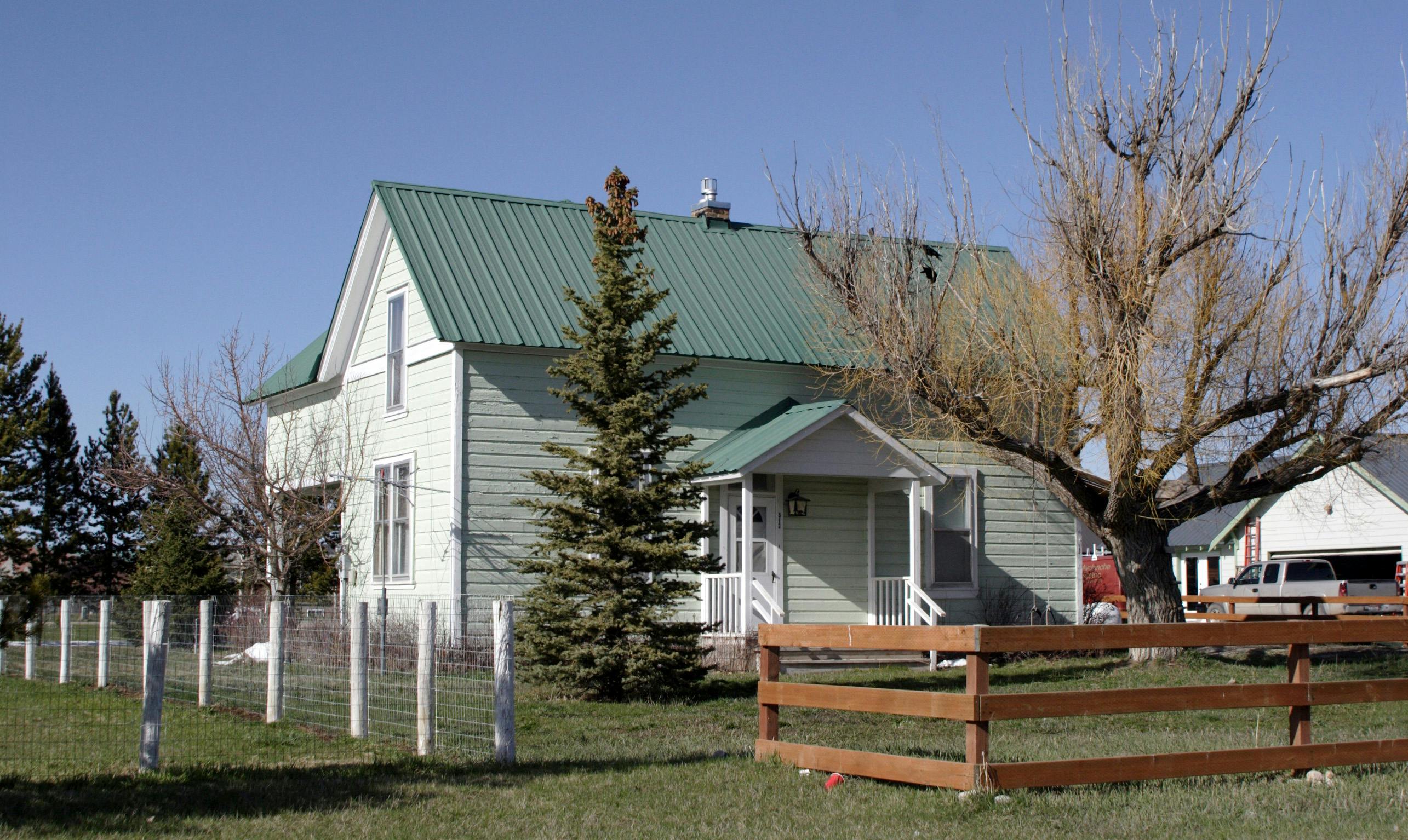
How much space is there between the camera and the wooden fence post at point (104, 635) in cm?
1313

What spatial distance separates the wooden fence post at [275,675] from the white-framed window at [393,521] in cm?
839

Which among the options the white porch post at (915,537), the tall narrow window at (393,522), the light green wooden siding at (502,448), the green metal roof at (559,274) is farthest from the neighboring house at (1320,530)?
the tall narrow window at (393,522)

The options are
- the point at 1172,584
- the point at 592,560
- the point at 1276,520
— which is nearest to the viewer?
the point at 592,560

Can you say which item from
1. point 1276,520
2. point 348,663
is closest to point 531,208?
point 348,663

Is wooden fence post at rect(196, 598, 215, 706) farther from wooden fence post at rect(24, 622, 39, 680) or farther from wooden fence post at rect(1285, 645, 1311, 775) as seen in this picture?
wooden fence post at rect(1285, 645, 1311, 775)

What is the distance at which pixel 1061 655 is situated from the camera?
20859 millimetres

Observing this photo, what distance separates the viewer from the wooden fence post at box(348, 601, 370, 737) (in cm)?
1051

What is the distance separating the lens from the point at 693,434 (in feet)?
68.2

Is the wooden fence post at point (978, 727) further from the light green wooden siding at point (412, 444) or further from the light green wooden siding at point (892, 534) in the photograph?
the light green wooden siding at point (892, 534)

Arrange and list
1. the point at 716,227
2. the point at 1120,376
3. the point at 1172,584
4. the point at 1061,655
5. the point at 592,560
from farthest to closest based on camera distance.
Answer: the point at 716,227, the point at 1061,655, the point at 1172,584, the point at 1120,376, the point at 592,560

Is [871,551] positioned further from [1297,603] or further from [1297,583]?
[1297,583]

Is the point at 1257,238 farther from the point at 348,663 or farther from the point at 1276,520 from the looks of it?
the point at 1276,520

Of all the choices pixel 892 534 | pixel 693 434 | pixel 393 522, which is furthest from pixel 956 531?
pixel 393 522

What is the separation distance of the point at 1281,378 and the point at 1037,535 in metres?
7.90
